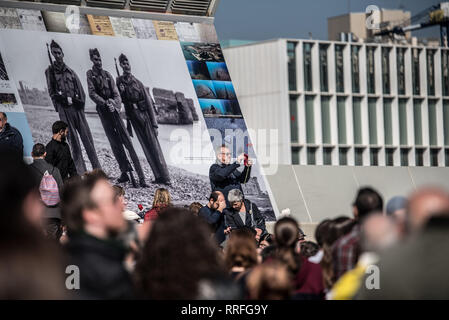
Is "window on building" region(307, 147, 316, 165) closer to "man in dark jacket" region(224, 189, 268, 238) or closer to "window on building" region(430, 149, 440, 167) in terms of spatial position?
"window on building" region(430, 149, 440, 167)

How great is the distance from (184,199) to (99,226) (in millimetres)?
8196

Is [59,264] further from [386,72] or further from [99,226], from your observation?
[386,72]

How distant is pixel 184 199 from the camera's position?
1211 cm

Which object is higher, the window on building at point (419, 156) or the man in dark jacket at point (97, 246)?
the window on building at point (419, 156)

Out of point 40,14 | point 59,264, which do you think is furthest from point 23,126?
point 59,264

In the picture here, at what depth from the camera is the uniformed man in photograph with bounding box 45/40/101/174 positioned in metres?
11.4

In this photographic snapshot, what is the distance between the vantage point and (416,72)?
283 feet

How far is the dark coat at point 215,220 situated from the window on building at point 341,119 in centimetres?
7228

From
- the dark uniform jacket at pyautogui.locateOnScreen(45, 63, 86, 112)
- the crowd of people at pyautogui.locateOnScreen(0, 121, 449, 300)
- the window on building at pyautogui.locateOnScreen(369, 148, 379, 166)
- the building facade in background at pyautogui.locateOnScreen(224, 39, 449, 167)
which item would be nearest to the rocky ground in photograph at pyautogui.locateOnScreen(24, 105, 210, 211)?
the dark uniform jacket at pyautogui.locateOnScreen(45, 63, 86, 112)

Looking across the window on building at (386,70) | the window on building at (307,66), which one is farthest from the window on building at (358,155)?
the window on building at (307,66)

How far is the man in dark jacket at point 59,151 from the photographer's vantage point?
988 cm

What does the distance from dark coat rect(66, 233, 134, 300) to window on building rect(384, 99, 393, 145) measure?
8127cm

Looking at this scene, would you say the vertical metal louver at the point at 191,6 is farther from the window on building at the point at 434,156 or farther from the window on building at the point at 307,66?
the window on building at the point at 434,156

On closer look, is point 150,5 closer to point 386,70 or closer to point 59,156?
point 59,156
